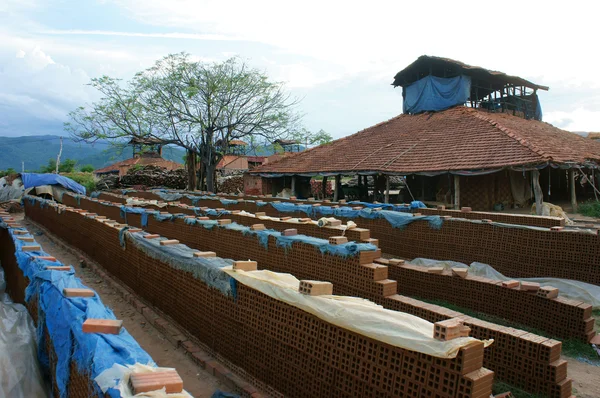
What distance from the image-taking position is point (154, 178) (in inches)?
1156

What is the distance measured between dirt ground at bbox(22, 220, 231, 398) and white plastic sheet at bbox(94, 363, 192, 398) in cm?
201

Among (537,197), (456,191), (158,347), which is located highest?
(456,191)

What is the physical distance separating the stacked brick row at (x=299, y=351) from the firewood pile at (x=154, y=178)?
78.4ft

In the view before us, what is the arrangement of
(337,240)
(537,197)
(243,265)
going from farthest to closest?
(537,197) < (337,240) < (243,265)

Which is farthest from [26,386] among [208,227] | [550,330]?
[550,330]

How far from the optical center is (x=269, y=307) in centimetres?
425

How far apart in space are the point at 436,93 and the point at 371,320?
72.3 feet

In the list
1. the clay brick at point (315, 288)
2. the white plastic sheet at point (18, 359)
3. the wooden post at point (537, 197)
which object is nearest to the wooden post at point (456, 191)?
the wooden post at point (537, 197)

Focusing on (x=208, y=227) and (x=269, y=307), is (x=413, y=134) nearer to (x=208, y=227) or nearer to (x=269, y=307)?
(x=208, y=227)

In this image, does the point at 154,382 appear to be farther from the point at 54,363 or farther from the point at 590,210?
the point at 590,210

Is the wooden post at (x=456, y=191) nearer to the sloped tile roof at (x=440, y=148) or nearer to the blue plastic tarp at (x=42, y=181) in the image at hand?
the sloped tile roof at (x=440, y=148)

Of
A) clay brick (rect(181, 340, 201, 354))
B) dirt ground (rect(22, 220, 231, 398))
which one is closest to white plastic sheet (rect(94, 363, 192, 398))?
dirt ground (rect(22, 220, 231, 398))

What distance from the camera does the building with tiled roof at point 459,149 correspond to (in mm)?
15672

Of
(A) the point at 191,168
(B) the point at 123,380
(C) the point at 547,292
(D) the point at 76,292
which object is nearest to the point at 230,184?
(A) the point at 191,168
